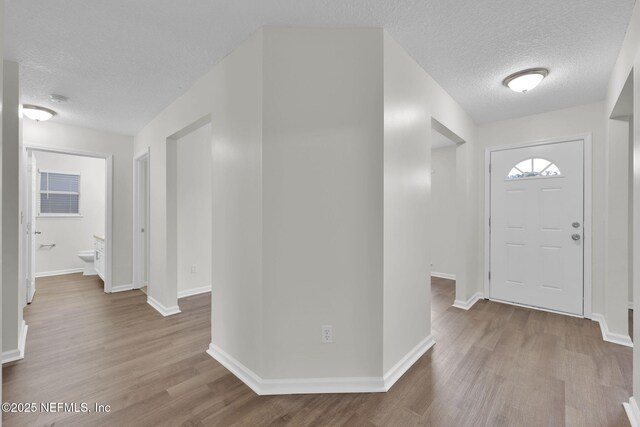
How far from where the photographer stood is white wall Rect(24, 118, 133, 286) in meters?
4.07

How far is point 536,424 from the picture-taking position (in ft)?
5.47

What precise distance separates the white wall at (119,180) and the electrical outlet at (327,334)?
385cm

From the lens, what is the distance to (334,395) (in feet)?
6.22

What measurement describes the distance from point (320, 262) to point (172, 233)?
2.18m

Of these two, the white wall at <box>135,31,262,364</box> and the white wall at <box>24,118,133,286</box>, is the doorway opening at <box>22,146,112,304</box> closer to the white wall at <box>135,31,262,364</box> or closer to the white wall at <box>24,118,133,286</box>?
the white wall at <box>24,118,133,286</box>

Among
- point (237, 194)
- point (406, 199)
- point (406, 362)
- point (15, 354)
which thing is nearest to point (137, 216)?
point (15, 354)

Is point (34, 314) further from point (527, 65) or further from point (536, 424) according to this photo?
point (527, 65)

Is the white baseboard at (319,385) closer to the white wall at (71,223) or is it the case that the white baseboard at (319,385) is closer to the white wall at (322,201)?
the white wall at (322,201)

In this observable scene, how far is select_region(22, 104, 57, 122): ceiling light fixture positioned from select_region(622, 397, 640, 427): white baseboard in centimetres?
582

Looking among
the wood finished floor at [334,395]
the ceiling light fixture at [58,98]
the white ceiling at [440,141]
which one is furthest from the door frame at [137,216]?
the white ceiling at [440,141]

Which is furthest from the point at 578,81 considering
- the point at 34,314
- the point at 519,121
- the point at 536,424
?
the point at 34,314

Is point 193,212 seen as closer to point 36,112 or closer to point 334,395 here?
point 36,112

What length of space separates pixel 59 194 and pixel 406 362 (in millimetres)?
6561

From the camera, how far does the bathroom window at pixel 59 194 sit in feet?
17.1
